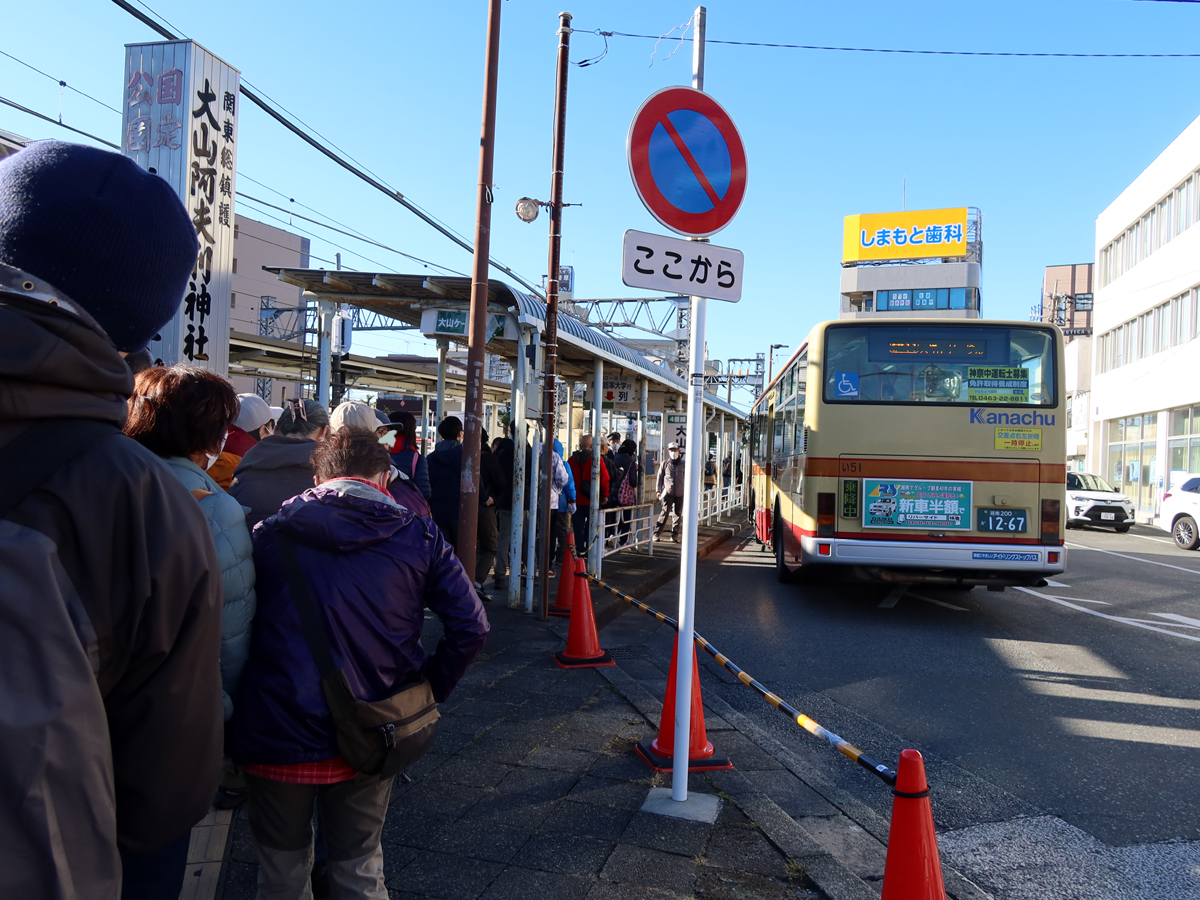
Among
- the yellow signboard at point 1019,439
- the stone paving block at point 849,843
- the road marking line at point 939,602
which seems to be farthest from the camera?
the road marking line at point 939,602

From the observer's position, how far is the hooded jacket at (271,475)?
3.36 metres

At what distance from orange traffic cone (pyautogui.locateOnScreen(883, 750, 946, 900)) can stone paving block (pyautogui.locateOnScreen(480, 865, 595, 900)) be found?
109cm

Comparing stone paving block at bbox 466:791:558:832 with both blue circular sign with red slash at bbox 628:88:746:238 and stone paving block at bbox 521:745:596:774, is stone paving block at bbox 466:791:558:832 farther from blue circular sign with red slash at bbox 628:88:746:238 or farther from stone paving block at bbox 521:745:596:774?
blue circular sign with red slash at bbox 628:88:746:238

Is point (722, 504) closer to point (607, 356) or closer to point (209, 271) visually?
point (607, 356)

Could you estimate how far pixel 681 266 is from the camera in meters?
3.60

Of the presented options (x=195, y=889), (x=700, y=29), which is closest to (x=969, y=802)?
(x=195, y=889)

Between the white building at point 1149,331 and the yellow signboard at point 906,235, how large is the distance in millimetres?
23856

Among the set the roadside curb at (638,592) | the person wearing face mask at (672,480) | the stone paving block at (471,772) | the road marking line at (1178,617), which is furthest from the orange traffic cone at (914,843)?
the person wearing face mask at (672,480)

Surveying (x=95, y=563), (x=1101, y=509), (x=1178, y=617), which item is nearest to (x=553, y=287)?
(x=95, y=563)

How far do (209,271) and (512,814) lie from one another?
452cm

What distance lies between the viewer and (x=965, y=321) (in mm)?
8766

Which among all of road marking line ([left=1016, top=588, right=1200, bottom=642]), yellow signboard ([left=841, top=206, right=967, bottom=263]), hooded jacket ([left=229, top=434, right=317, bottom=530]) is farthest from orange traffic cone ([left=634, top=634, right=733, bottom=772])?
yellow signboard ([left=841, top=206, right=967, bottom=263])

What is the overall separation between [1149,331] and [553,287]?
1229 inches

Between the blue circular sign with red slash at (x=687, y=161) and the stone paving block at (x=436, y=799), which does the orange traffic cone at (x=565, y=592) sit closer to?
the stone paving block at (x=436, y=799)
